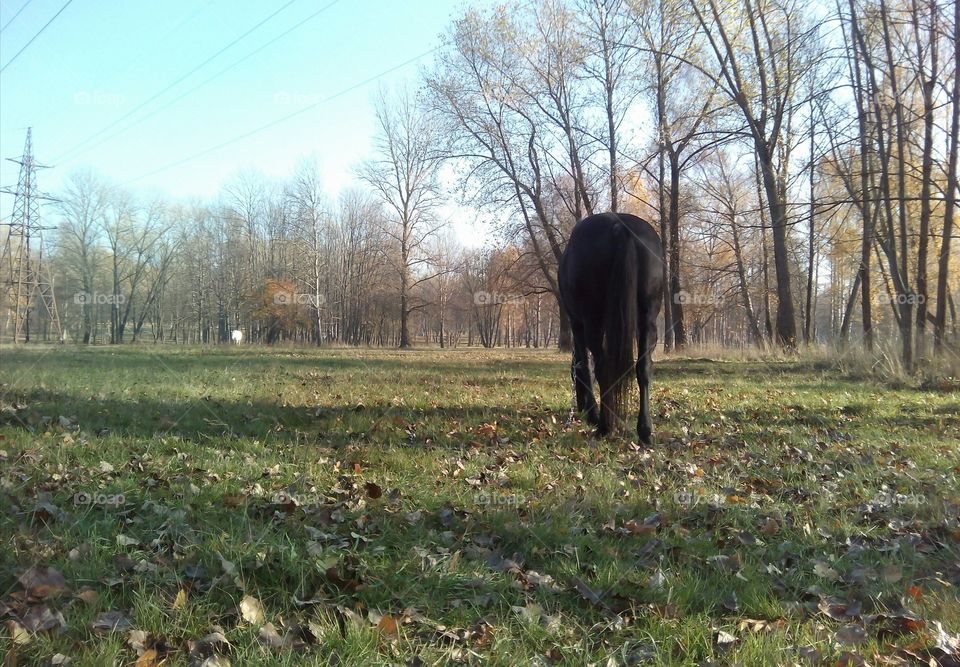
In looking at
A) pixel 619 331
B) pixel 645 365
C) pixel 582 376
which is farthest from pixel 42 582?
pixel 582 376

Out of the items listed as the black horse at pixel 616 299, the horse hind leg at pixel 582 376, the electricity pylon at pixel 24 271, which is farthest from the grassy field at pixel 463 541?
the electricity pylon at pixel 24 271

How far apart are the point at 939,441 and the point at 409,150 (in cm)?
3326

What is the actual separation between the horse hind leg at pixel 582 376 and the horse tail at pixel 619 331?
1.03m

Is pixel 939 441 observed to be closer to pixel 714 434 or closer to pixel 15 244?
pixel 714 434

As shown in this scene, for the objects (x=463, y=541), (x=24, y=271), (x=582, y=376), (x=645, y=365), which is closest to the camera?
(x=463, y=541)

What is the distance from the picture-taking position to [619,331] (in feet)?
19.5

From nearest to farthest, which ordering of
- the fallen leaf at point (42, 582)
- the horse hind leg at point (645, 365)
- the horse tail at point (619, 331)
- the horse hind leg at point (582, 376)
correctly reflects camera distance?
the fallen leaf at point (42, 582) < the horse tail at point (619, 331) < the horse hind leg at point (645, 365) < the horse hind leg at point (582, 376)

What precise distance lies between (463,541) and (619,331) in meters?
3.32

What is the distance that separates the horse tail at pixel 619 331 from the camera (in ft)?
19.3

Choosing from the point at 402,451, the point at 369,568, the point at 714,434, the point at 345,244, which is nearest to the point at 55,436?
the point at 402,451

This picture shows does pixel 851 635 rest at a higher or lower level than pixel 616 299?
lower

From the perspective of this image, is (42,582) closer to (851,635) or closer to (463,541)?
(463,541)

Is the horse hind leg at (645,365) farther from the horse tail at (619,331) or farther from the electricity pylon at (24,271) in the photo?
the electricity pylon at (24,271)

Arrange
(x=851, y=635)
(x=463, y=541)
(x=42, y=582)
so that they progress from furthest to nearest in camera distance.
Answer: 1. (x=463, y=541)
2. (x=42, y=582)
3. (x=851, y=635)
